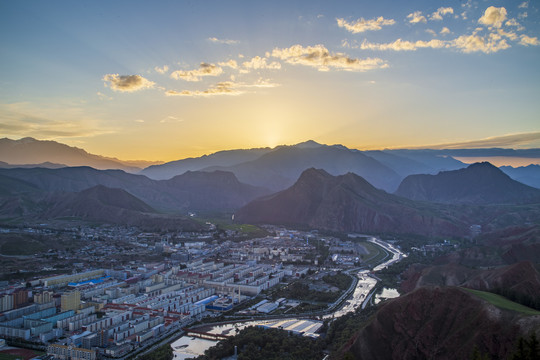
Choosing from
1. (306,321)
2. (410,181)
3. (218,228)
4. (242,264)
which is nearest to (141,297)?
(306,321)

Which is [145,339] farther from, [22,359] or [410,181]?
[410,181]

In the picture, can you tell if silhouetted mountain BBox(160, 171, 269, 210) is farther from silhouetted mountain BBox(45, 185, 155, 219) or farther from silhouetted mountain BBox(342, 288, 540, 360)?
silhouetted mountain BBox(342, 288, 540, 360)

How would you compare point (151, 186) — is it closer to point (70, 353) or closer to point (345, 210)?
point (345, 210)

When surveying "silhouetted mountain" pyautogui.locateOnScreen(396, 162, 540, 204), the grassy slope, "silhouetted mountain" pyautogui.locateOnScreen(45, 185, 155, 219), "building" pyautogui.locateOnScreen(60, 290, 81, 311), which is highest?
"silhouetted mountain" pyautogui.locateOnScreen(45, 185, 155, 219)

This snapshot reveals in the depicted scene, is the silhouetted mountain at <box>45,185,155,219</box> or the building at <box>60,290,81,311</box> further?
the silhouetted mountain at <box>45,185,155,219</box>

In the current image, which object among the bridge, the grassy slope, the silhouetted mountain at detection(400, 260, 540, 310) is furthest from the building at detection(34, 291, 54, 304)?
the grassy slope

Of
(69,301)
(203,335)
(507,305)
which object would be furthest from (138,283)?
(507,305)

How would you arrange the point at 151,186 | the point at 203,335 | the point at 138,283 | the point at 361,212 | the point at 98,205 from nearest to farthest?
the point at 203,335 < the point at 138,283 < the point at 361,212 < the point at 98,205 < the point at 151,186

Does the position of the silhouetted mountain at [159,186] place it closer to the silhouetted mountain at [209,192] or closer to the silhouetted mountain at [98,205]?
the silhouetted mountain at [209,192]
